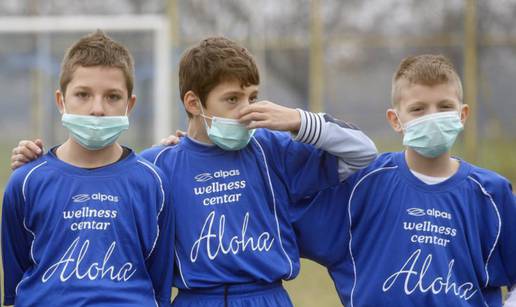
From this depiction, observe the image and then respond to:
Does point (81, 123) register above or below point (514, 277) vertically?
above

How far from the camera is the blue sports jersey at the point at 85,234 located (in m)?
2.90

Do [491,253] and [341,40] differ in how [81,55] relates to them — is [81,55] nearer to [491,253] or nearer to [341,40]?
[491,253]

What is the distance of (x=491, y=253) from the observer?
3.13 m

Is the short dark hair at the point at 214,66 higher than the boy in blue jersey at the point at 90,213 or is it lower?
higher

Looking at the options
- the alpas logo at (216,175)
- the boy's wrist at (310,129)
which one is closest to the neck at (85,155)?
the alpas logo at (216,175)

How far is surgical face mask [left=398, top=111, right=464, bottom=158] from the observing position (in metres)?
3.09

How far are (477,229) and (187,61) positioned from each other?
1.33 m

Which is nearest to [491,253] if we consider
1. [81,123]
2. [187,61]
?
[187,61]

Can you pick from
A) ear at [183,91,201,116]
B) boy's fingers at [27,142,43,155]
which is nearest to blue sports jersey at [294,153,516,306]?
ear at [183,91,201,116]

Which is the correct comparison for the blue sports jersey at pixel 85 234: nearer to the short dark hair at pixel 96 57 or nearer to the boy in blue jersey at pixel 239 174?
the boy in blue jersey at pixel 239 174

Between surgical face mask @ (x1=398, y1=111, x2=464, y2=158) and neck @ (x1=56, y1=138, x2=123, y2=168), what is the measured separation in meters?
1.14

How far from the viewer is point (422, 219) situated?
314 centimetres

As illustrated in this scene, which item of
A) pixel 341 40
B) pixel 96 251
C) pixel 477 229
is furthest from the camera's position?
pixel 341 40

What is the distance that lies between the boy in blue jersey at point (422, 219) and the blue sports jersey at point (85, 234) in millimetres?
637
